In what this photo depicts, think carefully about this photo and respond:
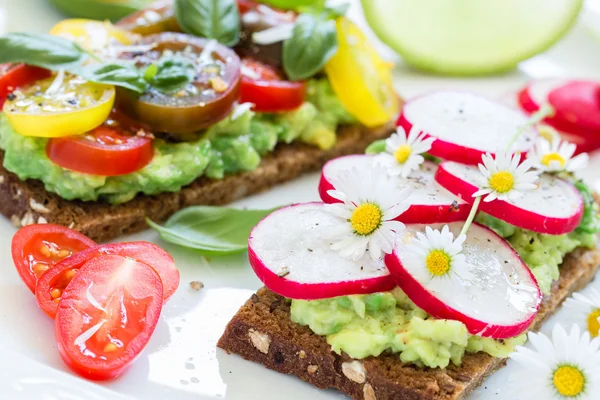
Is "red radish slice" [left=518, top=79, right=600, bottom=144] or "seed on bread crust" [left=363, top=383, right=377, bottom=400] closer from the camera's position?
"seed on bread crust" [left=363, top=383, right=377, bottom=400]

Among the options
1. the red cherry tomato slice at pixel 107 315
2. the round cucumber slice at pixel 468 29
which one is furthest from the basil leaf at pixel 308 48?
the red cherry tomato slice at pixel 107 315

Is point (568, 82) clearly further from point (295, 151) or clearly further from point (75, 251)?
point (75, 251)

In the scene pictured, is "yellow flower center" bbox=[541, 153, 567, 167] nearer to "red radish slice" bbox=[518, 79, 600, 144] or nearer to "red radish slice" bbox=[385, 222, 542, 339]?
"red radish slice" bbox=[385, 222, 542, 339]

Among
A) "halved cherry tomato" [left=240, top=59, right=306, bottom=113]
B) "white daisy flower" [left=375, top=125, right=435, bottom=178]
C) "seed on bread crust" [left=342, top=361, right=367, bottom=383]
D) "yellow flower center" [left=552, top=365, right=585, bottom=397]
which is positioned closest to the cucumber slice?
"halved cherry tomato" [left=240, top=59, right=306, bottom=113]

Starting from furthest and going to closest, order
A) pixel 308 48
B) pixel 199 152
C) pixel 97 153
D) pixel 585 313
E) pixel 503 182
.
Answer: pixel 308 48, pixel 199 152, pixel 585 313, pixel 97 153, pixel 503 182

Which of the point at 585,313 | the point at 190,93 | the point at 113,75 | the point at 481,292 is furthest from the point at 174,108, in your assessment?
the point at 585,313

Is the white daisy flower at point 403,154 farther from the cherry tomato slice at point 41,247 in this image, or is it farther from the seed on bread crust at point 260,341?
the cherry tomato slice at point 41,247

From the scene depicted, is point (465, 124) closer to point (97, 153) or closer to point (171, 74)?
point (171, 74)
